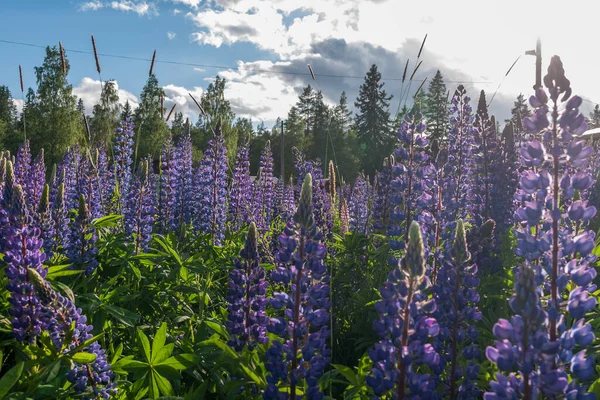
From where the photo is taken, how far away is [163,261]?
4.15 metres

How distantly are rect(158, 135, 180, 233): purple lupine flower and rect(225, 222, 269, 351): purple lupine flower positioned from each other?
3.70 meters

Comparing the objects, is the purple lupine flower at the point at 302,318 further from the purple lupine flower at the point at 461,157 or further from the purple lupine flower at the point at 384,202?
the purple lupine flower at the point at 384,202

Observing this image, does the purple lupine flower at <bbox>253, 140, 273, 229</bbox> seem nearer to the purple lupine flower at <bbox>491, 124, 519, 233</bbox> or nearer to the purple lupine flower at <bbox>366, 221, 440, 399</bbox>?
the purple lupine flower at <bbox>491, 124, 519, 233</bbox>

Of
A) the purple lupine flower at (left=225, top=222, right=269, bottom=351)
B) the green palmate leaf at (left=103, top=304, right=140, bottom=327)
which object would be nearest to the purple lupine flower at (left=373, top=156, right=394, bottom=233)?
the purple lupine flower at (left=225, top=222, right=269, bottom=351)

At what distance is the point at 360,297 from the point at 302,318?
1904 mm

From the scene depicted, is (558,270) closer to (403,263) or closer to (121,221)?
(403,263)

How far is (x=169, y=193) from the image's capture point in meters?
6.44

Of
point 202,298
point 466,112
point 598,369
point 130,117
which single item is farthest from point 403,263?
point 130,117

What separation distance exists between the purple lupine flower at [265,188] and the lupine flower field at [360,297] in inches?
46.4

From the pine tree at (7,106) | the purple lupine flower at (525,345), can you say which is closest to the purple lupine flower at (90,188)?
the purple lupine flower at (525,345)

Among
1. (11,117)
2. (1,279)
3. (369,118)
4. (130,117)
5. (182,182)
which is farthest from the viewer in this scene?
(11,117)

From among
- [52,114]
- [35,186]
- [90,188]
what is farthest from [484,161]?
[52,114]

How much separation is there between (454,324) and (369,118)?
49383 mm

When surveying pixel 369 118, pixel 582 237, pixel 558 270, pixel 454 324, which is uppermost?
pixel 369 118
